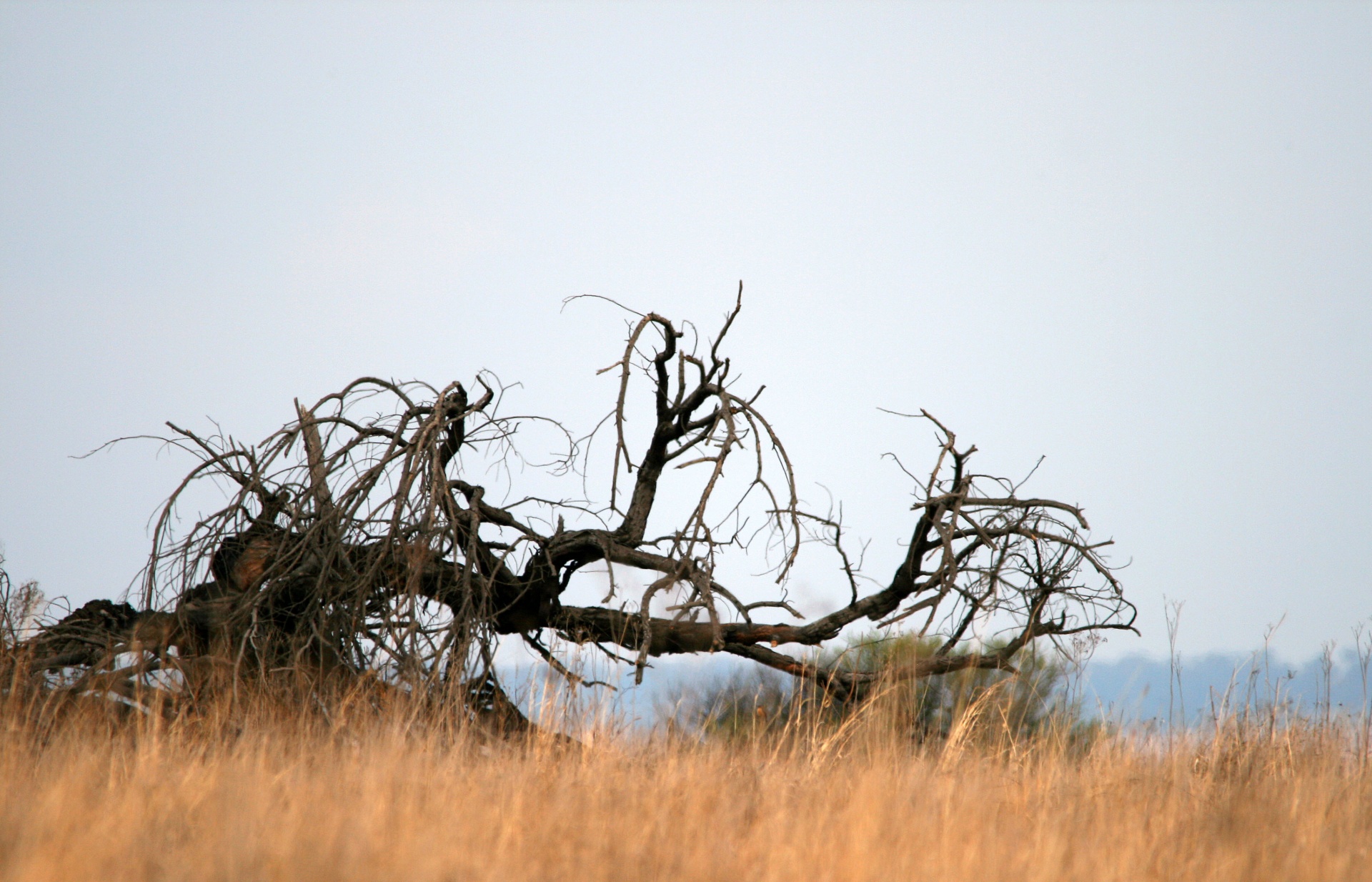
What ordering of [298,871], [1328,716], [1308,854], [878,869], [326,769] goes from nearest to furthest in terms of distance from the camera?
[298,871]
[878,869]
[1308,854]
[326,769]
[1328,716]

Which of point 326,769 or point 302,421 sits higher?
point 302,421

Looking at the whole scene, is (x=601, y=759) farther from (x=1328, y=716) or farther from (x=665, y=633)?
(x=1328, y=716)

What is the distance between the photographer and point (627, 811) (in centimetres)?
441

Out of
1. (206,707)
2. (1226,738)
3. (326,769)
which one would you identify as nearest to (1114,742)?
(1226,738)

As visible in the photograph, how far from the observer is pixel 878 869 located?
148 inches

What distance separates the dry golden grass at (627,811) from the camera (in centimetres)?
353

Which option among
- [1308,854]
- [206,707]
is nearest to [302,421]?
[206,707]

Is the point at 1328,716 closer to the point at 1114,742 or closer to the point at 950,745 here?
the point at 1114,742

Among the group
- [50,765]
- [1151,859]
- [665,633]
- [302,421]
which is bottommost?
[50,765]

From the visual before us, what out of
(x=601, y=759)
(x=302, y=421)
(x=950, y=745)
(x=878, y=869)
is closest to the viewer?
(x=878, y=869)

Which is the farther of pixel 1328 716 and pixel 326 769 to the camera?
pixel 1328 716

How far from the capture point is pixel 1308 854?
4277mm

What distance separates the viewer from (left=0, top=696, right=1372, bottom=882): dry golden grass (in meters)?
3.53

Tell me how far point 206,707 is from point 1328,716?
297 inches
